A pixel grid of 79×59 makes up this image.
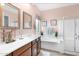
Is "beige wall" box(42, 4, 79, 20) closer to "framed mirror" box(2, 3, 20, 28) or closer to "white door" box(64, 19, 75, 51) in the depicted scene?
"white door" box(64, 19, 75, 51)

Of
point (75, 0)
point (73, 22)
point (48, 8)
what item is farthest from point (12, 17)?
point (73, 22)

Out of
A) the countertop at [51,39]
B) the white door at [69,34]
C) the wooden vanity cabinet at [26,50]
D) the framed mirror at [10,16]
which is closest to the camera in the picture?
the wooden vanity cabinet at [26,50]

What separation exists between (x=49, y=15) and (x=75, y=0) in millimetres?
3799

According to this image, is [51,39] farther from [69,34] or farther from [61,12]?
[61,12]

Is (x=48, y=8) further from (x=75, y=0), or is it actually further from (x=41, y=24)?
(x=75, y=0)

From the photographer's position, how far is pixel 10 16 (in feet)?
7.51

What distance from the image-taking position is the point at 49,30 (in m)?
4.76

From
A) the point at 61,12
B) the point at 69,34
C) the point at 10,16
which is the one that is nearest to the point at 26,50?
the point at 10,16

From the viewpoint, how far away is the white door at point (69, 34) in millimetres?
4273

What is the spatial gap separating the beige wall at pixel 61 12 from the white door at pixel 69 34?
13.6 inches

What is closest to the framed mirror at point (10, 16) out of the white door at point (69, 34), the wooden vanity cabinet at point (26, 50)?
the wooden vanity cabinet at point (26, 50)

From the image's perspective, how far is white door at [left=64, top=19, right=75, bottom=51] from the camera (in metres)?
4.27

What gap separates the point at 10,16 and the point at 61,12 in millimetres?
2905

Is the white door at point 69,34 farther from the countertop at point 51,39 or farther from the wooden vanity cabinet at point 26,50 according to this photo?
the wooden vanity cabinet at point 26,50
